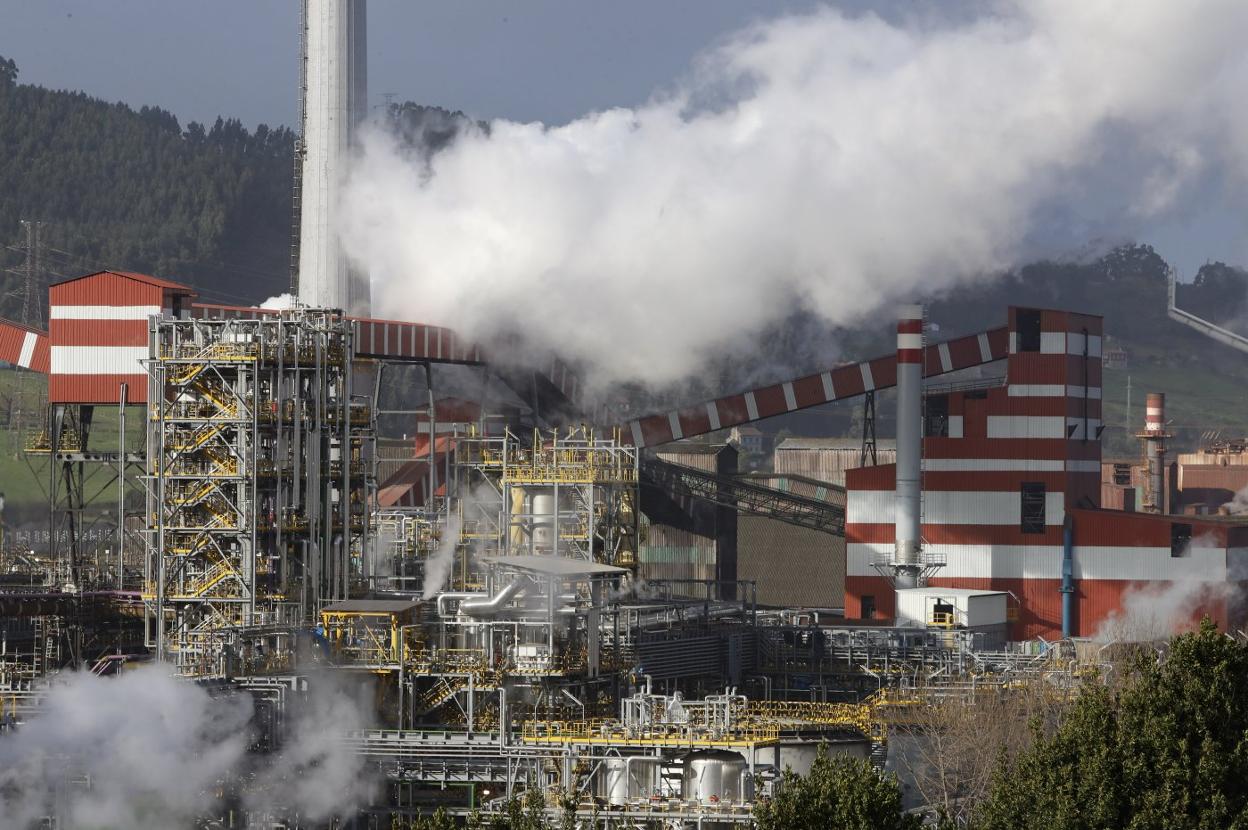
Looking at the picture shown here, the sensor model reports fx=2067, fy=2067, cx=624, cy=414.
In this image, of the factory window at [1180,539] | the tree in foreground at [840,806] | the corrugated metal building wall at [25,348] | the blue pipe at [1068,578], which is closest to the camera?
the tree in foreground at [840,806]

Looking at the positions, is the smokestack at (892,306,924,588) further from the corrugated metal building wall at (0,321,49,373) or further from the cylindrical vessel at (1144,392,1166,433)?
the cylindrical vessel at (1144,392,1166,433)

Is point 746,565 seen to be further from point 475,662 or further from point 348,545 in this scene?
point 475,662

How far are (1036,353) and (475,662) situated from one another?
98.0ft

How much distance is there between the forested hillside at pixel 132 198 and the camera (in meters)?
154

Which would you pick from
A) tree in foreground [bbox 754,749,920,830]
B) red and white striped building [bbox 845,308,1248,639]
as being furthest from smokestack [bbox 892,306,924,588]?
tree in foreground [bbox 754,749,920,830]

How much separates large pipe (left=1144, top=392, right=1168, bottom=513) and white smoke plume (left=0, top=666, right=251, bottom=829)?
54.3 m

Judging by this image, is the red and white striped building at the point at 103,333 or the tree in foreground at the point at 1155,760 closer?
the tree in foreground at the point at 1155,760

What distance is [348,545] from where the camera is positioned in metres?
44.9

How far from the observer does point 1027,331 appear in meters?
63.9

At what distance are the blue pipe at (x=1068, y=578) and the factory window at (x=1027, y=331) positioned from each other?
17.8ft

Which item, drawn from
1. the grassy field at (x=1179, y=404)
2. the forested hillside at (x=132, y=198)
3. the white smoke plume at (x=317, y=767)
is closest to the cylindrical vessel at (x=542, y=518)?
the white smoke plume at (x=317, y=767)

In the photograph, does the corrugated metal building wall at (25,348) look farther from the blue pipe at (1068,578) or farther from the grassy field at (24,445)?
the grassy field at (24,445)

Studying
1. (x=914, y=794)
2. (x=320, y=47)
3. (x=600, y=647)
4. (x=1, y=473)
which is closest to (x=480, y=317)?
(x=320, y=47)

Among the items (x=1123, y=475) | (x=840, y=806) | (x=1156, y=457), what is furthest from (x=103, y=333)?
(x=1123, y=475)
